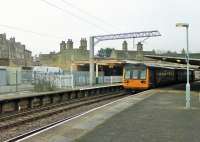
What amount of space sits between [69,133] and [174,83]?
40422mm

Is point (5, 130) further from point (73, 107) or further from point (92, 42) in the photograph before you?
point (92, 42)

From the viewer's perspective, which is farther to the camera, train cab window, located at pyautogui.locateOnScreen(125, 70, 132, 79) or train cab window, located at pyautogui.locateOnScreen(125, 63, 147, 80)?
train cab window, located at pyautogui.locateOnScreen(125, 70, 132, 79)

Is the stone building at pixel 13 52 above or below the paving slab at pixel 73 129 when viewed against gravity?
above

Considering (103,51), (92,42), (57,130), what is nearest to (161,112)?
(57,130)

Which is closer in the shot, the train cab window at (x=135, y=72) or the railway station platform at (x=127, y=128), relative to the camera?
the railway station platform at (x=127, y=128)

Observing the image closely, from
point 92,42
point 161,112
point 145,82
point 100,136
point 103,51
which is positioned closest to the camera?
point 100,136

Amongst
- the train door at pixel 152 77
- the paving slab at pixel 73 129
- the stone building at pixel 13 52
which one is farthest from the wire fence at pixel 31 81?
the stone building at pixel 13 52

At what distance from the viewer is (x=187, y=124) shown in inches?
521

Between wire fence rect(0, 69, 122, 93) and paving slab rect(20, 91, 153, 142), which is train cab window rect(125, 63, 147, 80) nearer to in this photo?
wire fence rect(0, 69, 122, 93)

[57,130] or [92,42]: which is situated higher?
[92,42]

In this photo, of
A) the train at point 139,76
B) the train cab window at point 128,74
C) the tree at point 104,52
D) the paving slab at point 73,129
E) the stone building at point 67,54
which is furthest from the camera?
the stone building at point 67,54

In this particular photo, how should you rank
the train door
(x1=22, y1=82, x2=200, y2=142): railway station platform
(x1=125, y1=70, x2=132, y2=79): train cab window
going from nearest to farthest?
1. (x1=22, y1=82, x2=200, y2=142): railway station platform
2. the train door
3. (x1=125, y1=70, x2=132, y2=79): train cab window

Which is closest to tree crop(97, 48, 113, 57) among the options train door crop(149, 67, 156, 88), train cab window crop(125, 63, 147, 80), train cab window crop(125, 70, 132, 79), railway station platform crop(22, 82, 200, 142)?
train door crop(149, 67, 156, 88)

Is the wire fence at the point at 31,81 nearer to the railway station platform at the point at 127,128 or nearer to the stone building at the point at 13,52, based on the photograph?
the railway station platform at the point at 127,128
